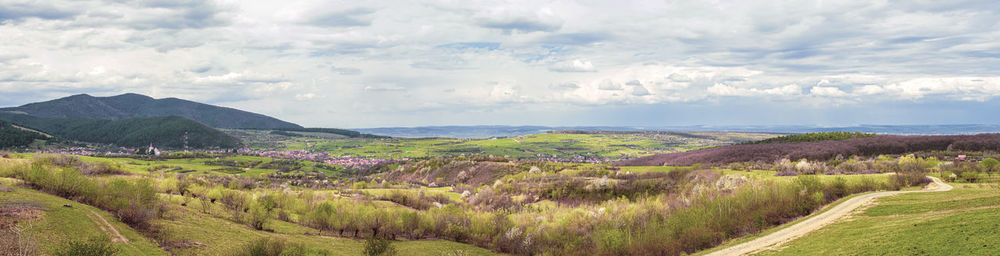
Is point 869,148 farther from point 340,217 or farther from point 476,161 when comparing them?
point 340,217

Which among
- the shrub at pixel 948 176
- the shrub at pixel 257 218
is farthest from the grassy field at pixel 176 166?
the shrub at pixel 948 176

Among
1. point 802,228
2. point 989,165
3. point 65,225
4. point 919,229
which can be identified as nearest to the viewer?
point 919,229

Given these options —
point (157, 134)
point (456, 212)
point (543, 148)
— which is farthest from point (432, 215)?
point (157, 134)

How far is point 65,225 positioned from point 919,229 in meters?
20.2

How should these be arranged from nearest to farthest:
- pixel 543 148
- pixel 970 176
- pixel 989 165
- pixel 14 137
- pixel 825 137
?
pixel 970 176 < pixel 989 165 < pixel 825 137 < pixel 14 137 < pixel 543 148

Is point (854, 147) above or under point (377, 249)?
above

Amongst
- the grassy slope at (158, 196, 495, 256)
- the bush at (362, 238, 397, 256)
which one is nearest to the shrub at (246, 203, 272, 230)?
the grassy slope at (158, 196, 495, 256)

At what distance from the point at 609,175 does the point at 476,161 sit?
1985cm

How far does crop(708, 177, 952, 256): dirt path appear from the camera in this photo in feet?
48.9

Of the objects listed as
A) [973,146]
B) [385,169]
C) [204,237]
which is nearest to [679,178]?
[973,146]

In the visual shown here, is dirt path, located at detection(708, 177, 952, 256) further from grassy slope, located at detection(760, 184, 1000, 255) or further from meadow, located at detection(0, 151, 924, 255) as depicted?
meadow, located at detection(0, 151, 924, 255)

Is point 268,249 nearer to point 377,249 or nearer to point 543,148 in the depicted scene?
point 377,249

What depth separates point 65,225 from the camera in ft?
37.6

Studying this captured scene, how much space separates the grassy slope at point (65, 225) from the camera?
424 inches
